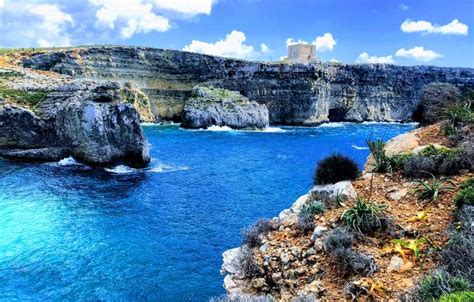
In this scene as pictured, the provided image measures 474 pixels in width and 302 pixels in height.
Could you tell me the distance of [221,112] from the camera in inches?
3034

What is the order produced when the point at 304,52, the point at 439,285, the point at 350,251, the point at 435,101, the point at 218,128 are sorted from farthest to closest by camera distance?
the point at 304,52 → the point at 218,128 → the point at 435,101 → the point at 350,251 → the point at 439,285

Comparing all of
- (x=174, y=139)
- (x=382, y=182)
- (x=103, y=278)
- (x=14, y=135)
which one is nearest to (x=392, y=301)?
(x=382, y=182)

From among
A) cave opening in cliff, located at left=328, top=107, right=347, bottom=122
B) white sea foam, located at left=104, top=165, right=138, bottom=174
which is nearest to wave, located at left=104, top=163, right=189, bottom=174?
white sea foam, located at left=104, top=165, right=138, bottom=174

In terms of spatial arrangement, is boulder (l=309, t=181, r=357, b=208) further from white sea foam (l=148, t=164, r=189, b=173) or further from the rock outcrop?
the rock outcrop

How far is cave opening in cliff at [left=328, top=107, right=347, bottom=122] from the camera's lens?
104 m

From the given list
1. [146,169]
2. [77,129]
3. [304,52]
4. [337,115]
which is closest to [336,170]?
[146,169]

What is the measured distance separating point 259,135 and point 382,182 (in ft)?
185

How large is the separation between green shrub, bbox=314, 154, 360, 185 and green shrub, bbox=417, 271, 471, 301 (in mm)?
5995

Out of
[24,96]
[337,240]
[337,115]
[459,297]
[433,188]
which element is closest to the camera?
[459,297]

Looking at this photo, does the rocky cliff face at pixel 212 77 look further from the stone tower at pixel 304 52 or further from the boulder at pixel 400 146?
the boulder at pixel 400 146

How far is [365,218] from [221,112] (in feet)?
221

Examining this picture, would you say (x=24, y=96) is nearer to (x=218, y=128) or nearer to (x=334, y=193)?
(x=334, y=193)

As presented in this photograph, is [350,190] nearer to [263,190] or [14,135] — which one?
[263,190]

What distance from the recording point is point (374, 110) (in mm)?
106375
